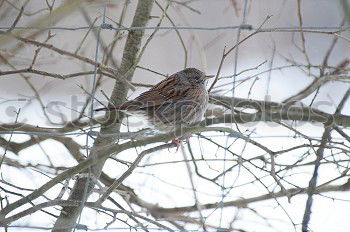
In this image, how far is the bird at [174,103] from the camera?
13.3 feet

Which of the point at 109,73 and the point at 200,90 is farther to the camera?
the point at 200,90

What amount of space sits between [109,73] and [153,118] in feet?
1.66

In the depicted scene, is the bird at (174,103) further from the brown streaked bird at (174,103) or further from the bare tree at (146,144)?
the bare tree at (146,144)

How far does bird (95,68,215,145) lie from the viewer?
4047 millimetres

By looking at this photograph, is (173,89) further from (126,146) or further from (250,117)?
(126,146)

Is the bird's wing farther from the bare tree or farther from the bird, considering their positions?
the bare tree

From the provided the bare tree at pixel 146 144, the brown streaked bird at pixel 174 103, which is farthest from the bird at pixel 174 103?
the bare tree at pixel 146 144

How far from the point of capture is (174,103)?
4188mm

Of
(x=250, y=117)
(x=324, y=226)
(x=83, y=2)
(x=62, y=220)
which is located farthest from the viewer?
(x=324, y=226)

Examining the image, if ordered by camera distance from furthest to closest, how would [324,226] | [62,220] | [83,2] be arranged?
A: [324,226]
[62,220]
[83,2]

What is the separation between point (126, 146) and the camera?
3.03 meters

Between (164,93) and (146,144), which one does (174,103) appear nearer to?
(164,93)

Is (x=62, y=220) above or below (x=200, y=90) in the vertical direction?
below

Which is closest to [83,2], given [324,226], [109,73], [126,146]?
[126,146]
